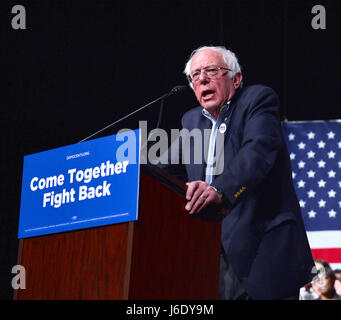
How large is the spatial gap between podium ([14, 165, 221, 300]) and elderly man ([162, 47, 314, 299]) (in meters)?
0.24

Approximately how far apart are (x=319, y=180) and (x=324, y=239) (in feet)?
1.29

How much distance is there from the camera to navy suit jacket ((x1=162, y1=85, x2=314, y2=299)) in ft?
7.79

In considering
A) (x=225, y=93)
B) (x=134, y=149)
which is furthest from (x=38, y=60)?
(x=134, y=149)

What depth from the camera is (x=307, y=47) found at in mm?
4195

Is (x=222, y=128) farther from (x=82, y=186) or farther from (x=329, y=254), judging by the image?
(x=329, y=254)

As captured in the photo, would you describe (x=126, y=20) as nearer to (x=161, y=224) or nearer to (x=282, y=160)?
(x=282, y=160)

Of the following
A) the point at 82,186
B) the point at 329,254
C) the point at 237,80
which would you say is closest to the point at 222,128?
the point at 237,80

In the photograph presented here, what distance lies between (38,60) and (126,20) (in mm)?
637

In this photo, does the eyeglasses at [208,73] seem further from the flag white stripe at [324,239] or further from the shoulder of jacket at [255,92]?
the flag white stripe at [324,239]

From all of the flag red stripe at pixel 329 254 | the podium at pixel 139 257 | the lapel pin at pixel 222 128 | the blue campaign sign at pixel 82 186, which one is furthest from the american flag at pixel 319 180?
the blue campaign sign at pixel 82 186

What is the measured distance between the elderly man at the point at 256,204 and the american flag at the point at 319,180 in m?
1.43

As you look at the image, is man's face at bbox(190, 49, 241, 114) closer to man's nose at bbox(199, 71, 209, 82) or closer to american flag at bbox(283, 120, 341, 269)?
man's nose at bbox(199, 71, 209, 82)

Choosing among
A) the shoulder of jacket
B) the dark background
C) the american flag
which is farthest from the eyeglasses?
the american flag

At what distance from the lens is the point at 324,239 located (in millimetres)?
3896
